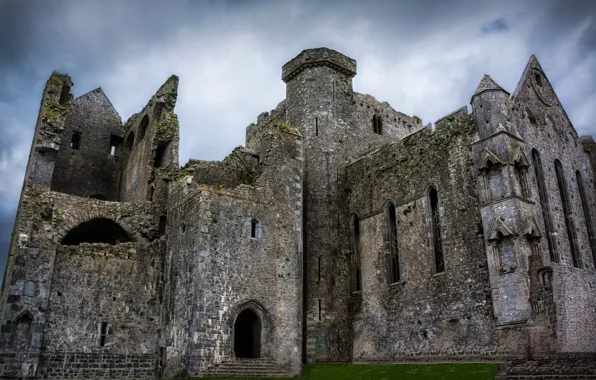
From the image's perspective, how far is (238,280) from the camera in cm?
2044

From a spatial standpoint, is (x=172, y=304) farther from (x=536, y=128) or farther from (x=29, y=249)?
(x=536, y=128)

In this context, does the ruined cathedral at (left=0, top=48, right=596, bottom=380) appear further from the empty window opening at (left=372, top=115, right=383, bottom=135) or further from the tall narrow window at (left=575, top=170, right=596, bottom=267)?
the empty window opening at (left=372, top=115, right=383, bottom=135)

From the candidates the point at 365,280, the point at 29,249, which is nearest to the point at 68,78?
the point at 29,249

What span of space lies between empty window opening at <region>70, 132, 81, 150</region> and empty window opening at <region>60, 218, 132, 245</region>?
10.2 m

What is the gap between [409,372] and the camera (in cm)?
1778

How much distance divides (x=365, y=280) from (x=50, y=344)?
13.1m

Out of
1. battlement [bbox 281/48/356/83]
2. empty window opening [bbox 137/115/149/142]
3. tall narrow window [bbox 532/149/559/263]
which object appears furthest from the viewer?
empty window opening [bbox 137/115/149/142]

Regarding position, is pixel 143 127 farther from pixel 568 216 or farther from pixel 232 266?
pixel 568 216

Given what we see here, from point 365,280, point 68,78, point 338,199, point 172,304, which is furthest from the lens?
Result: point 68,78

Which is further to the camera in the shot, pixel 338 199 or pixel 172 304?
pixel 338 199

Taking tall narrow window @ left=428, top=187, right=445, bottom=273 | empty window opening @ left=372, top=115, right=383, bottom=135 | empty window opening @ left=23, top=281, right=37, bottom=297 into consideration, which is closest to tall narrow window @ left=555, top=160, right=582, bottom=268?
tall narrow window @ left=428, top=187, right=445, bottom=273

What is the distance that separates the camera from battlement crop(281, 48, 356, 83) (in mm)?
28469

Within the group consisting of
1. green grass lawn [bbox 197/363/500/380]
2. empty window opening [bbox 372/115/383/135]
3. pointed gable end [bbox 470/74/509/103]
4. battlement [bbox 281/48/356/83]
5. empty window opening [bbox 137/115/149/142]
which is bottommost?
green grass lawn [bbox 197/363/500/380]

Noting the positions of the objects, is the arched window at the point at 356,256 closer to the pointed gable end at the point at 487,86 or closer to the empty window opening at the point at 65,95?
the pointed gable end at the point at 487,86
